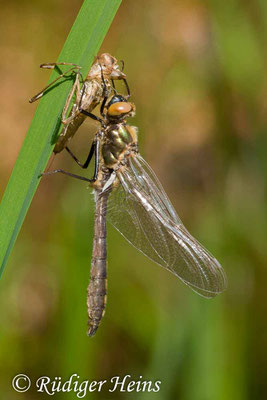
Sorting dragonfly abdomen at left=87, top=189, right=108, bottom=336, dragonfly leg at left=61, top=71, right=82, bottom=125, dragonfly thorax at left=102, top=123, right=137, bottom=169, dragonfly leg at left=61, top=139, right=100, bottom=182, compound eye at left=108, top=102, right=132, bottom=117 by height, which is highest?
compound eye at left=108, top=102, right=132, bottom=117

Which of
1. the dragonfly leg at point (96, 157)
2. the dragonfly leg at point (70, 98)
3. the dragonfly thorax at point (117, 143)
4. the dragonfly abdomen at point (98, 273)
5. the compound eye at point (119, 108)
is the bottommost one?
the dragonfly abdomen at point (98, 273)

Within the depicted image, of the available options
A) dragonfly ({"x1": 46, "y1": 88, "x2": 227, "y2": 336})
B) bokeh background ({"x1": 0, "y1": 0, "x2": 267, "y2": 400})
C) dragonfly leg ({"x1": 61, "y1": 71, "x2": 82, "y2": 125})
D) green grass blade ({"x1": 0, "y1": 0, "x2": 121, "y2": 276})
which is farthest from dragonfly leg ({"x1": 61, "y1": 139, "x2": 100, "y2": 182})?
green grass blade ({"x1": 0, "y1": 0, "x2": 121, "y2": 276})

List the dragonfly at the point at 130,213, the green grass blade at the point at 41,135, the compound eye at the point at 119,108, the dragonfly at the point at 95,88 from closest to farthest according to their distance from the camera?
the green grass blade at the point at 41,135, the dragonfly at the point at 95,88, the compound eye at the point at 119,108, the dragonfly at the point at 130,213

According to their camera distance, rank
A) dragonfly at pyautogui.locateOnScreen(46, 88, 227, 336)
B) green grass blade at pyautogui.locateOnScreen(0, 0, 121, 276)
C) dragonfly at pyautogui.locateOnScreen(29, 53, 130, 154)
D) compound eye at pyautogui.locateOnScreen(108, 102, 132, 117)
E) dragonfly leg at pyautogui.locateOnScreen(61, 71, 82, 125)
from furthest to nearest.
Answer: dragonfly at pyautogui.locateOnScreen(46, 88, 227, 336), compound eye at pyautogui.locateOnScreen(108, 102, 132, 117), dragonfly at pyautogui.locateOnScreen(29, 53, 130, 154), dragonfly leg at pyautogui.locateOnScreen(61, 71, 82, 125), green grass blade at pyautogui.locateOnScreen(0, 0, 121, 276)

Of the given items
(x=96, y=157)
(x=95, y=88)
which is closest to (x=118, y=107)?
(x=95, y=88)

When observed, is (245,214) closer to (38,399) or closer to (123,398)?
(123,398)

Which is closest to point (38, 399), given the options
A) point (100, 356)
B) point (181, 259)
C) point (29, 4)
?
point (100, 356)

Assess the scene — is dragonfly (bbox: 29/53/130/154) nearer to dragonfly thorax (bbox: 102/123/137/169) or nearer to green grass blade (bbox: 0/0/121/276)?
dragonfly thorax (bbox: 102/123/137/169)

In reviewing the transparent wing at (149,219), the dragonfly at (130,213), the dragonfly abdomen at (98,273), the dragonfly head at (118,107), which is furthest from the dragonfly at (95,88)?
the dragonfly abdomen at (98,273)

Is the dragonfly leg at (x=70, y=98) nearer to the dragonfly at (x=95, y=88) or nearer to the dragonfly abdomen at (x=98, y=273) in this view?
the dragonfly at (x=95, y=88)
